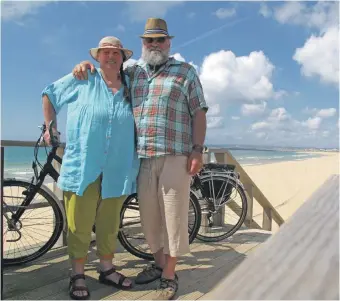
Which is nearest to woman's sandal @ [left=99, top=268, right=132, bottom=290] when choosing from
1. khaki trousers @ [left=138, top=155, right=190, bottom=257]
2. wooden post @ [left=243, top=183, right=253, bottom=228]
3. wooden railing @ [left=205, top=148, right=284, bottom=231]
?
khaki trousers @ [left=138, top=155, right=190, bottom=257]

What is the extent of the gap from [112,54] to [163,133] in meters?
0.62

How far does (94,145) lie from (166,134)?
1.53 ft

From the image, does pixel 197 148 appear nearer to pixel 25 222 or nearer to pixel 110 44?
pixel 110 44

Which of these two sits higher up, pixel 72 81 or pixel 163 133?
pixel 72 81

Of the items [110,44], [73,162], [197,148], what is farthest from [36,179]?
[197,148]

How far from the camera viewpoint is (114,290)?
2545mm

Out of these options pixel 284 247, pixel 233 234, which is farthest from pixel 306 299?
pixel 233 234

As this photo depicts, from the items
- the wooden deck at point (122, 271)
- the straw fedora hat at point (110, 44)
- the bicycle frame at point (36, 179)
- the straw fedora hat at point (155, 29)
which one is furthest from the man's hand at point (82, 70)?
the wooden deck at point (122, 271)

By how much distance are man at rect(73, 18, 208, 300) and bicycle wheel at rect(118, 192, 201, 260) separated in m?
0.57

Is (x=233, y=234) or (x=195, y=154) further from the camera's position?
(x=233, y=234)

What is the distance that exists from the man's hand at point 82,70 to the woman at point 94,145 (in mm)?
30

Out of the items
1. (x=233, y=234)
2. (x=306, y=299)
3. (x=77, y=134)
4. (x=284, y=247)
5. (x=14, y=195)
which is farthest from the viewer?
(x=233, y=234)

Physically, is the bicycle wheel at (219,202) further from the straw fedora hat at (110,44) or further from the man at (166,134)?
the straw fedora hat at (110,44)

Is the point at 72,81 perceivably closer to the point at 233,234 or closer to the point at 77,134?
the point at 77,134
